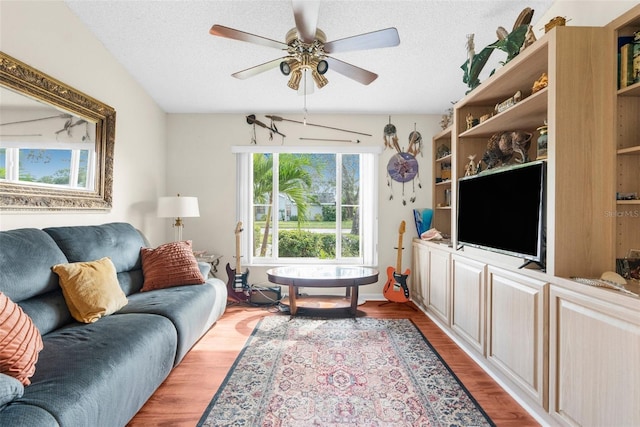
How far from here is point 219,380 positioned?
227cm

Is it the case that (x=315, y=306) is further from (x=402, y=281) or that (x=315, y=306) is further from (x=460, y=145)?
(x=460, y=145)

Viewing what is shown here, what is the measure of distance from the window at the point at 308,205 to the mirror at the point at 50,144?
176 cm

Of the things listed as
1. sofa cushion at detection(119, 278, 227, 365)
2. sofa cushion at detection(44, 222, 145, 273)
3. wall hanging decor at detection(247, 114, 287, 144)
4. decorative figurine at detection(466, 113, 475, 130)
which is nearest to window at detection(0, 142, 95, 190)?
sofa cushion at detection(44, 222, 145, 273)

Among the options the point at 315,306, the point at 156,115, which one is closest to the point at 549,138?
the point at 315,306

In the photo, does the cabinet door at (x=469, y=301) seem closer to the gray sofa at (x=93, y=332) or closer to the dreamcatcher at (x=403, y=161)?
the dreamcatcher at (x=403, y=161)

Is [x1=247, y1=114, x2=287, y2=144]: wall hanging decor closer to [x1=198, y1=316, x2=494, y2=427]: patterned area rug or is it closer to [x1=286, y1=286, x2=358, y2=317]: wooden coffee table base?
[x1=286, y1=286, x2=358, y2=317]: wooden coffee table base

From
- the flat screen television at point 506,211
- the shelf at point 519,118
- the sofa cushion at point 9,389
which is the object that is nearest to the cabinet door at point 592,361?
the flat screen television at point 506,211

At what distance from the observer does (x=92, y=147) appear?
9.95 ft

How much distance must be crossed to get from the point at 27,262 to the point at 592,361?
114 inches

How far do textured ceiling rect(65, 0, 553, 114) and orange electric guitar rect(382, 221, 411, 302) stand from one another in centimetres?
164

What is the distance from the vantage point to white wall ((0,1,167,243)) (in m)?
2.29

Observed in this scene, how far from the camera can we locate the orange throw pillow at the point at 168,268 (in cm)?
292

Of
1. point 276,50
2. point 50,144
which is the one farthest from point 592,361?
point 50,144

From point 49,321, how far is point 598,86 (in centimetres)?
320
